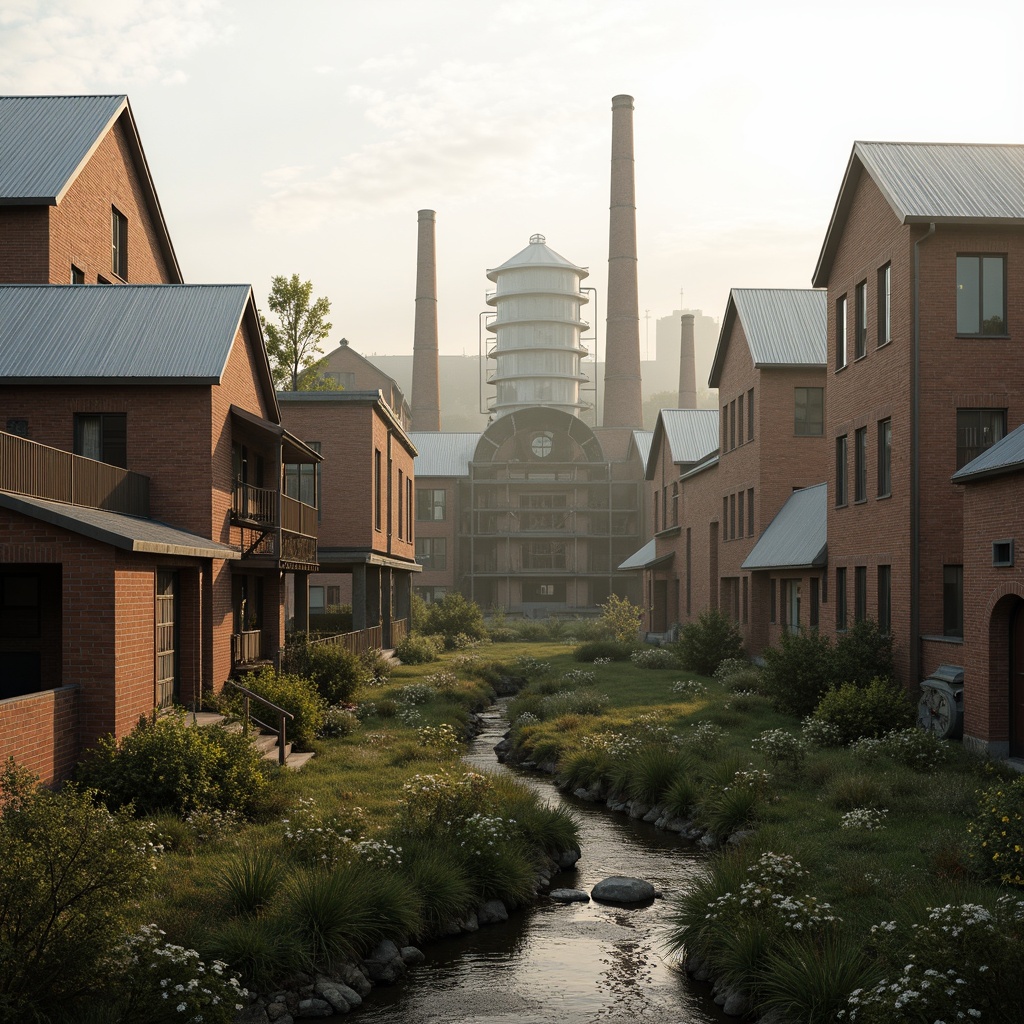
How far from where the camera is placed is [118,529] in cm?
1631

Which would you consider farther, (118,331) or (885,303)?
(885,303)

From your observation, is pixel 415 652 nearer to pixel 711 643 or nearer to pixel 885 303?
pixel 711 643

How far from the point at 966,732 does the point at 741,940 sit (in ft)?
33.4

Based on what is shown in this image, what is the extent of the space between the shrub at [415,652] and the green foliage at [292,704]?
18.3 meters

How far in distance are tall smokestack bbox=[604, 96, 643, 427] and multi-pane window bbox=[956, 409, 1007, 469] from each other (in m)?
52.5

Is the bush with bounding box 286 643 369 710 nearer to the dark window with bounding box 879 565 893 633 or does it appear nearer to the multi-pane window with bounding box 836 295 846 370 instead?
the dark window with bounding box 879 565 893 633

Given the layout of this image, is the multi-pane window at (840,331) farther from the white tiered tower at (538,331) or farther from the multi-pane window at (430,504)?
the white tiered tower at (538,331)

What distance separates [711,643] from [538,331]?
5015cm

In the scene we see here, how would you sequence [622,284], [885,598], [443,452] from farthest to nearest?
[622,284]
[443,452]
[885,598]

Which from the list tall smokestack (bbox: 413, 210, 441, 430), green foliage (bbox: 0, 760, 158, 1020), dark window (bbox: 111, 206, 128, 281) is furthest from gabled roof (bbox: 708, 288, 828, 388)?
tall smokestack (bbox: 413, 210, 441, 430)

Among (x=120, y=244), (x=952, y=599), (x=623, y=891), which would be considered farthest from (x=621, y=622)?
(x=623, y=891)

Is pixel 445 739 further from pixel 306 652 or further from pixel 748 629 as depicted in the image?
pixel 748 629

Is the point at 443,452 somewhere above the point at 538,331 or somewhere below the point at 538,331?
below

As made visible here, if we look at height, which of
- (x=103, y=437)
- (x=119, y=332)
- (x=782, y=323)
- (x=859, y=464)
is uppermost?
(x=782, y=323)
